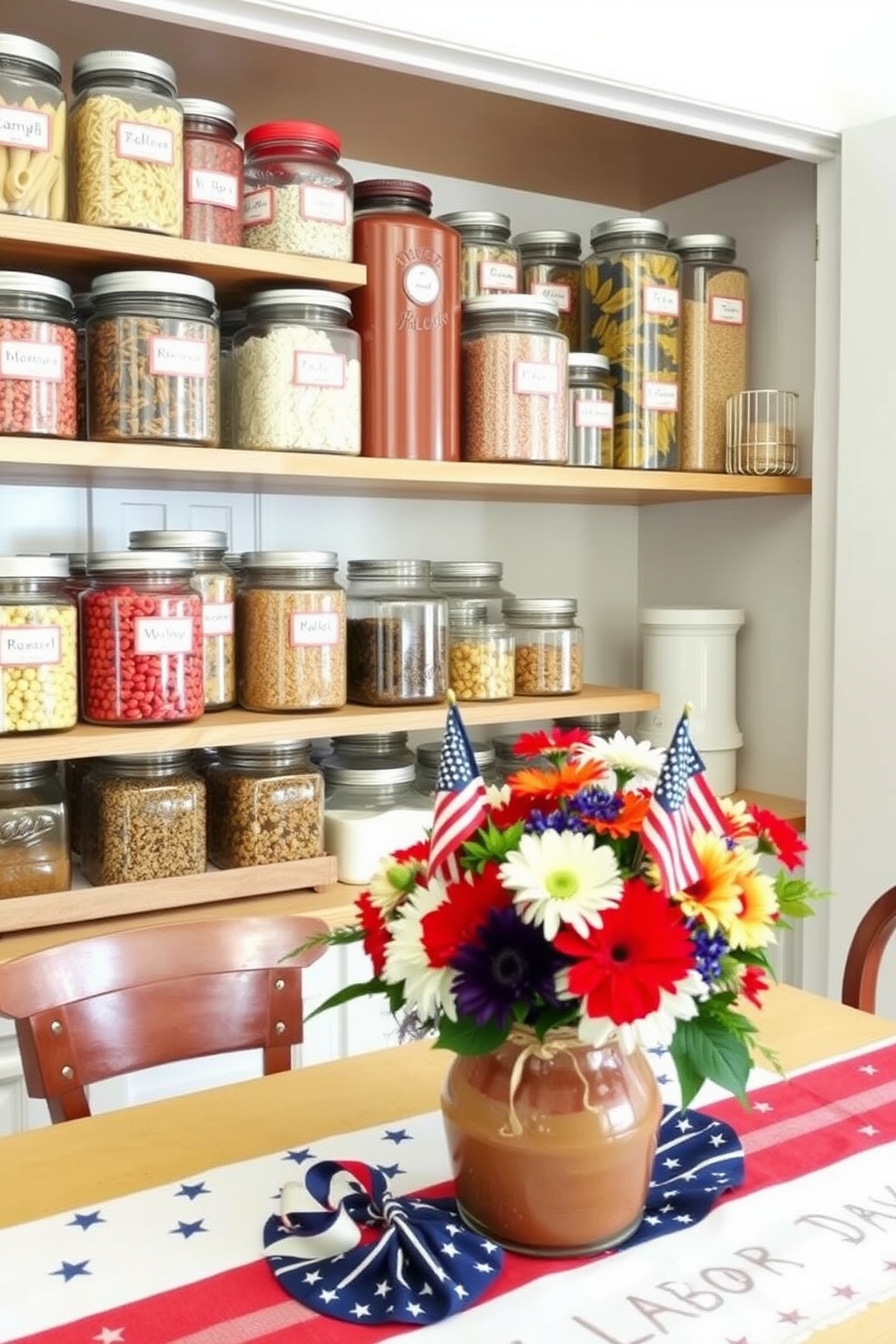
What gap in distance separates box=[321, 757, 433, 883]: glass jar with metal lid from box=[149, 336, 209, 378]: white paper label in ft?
2.22

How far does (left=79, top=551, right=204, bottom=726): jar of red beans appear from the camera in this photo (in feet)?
5.75

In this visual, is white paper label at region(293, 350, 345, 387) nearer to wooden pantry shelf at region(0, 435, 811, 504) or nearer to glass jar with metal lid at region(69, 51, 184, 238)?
wooden pantry shelf at region(0, 435, 811, 504)

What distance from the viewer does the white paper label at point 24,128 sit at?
1601mm

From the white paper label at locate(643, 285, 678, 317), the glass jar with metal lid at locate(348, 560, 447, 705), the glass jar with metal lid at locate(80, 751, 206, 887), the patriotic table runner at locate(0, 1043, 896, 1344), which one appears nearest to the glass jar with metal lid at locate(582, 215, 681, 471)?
the white paper label at locate(643, 285, 678, 317)

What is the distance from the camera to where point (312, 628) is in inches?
75.1

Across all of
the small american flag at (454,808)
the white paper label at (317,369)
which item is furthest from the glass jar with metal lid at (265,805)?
the small american flag at (454,808)

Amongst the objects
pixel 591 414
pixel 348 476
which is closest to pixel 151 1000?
pixel 348 476

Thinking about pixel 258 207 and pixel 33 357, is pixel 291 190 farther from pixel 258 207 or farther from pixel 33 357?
pixel 33 357

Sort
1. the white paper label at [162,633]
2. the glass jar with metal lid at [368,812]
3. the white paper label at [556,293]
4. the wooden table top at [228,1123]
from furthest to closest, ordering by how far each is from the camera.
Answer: the white paper label at [556,293]
the glass jar with metal lid at [368,812]
the white paper label at [162,633]
the wooden table top at [228,1123]

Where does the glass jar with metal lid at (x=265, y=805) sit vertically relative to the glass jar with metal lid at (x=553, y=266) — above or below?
below

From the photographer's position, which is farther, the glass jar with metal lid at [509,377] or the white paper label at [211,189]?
the glass jar with metal lid at [509,377]

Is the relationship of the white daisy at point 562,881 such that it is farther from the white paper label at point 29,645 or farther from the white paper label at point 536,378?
the white paper label at point 536,378

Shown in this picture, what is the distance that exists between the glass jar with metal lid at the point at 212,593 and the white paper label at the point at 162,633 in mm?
101

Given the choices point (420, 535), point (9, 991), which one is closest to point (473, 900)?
point (9, 991)
